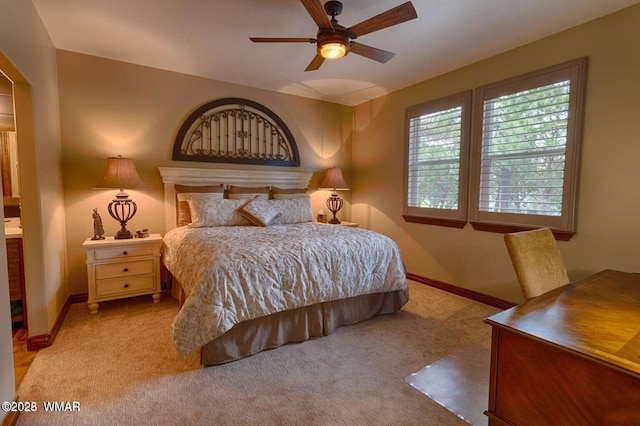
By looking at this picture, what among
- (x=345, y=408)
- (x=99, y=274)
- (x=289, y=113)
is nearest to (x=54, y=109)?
(x=99, y=274)

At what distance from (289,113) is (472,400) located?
3.94m

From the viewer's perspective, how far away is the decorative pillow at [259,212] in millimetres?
3453

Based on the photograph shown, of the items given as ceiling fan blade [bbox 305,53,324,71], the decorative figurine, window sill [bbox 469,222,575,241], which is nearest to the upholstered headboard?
the decorative figurine

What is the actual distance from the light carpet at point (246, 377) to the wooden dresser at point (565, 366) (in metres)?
0.76

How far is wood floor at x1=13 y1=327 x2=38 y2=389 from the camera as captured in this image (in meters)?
2.00

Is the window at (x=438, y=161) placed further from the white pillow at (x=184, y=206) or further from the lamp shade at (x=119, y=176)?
the lamp shade at (x=119, y=176)

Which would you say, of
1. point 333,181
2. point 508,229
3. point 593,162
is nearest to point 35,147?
point 333,181

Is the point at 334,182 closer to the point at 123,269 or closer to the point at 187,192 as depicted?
the point at 187,192

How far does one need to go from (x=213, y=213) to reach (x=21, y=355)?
1.83 meters

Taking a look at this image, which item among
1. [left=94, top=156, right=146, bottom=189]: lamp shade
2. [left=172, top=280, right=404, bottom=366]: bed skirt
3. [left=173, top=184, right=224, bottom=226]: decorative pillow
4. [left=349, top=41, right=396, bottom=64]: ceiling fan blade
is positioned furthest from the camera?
[left=173, top=184, right=224, bottom=226]: decorative pillow

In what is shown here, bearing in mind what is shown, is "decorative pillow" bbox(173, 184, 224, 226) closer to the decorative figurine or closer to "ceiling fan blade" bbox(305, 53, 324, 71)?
the decorative figurine

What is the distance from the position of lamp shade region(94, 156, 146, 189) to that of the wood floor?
4.55 feet

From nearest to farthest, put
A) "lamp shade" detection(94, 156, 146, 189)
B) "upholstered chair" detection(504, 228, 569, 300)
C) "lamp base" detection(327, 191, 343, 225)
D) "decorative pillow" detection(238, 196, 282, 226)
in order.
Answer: "upholstered chair" detection(504, 228, 569, 300)
"lamp shade" detection(94, 156, 146, 189)
"decorative pillow" detection(238, 196, 282, 226)
"lamp base" detection(327, 191, 343, 225)

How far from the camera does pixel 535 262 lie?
163 centimetres
